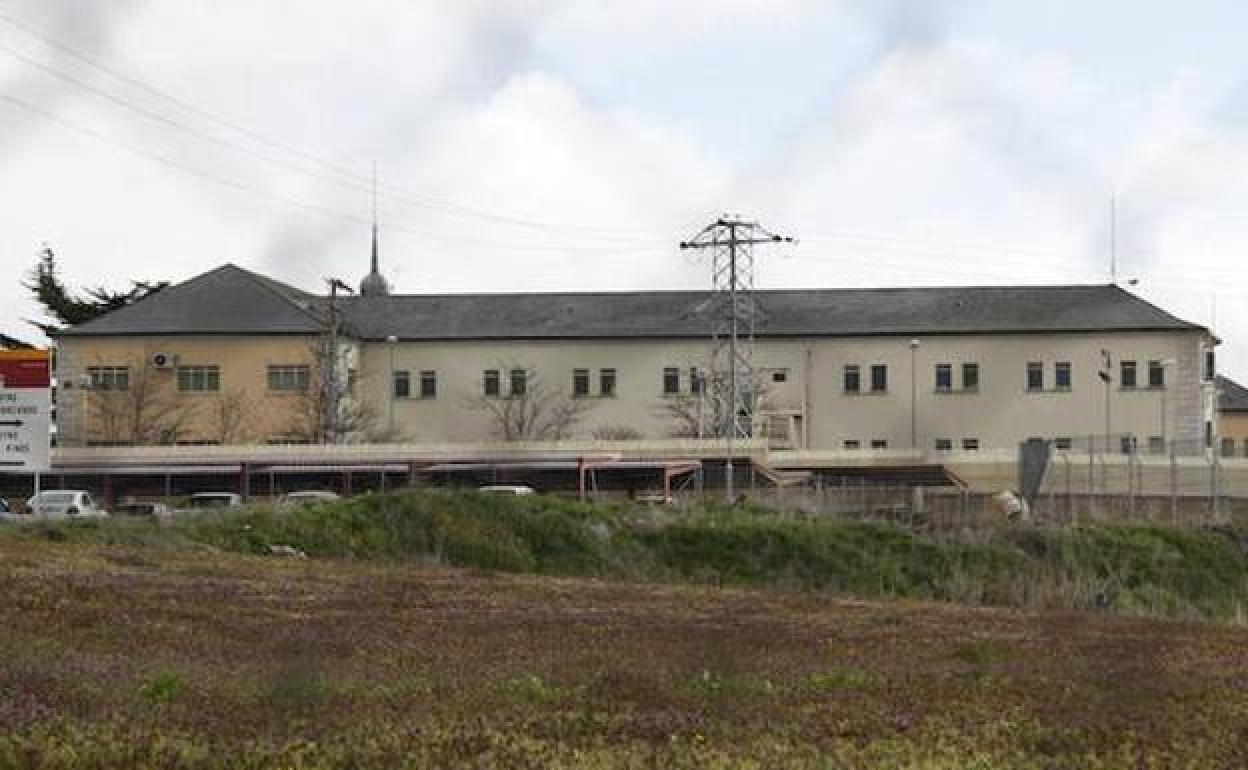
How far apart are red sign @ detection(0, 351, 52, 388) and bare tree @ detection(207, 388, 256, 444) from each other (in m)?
66.3

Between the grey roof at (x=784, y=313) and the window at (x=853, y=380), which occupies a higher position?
the grey roof at (x=784, y=313)

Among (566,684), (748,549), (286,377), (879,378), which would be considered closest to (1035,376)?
(879,378)

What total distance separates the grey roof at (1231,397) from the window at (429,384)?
6497 cm

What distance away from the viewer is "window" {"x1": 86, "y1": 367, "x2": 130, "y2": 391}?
108 metres

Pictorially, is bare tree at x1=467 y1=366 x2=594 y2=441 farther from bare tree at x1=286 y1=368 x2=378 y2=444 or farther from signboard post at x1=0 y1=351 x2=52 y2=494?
signboard post at x1=0 y1=351 x2=52 y2=494

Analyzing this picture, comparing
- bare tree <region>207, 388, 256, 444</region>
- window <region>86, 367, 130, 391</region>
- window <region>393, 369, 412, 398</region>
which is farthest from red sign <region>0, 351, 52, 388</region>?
window <region>393, 369, 412, 398</region>

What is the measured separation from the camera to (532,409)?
371 feet

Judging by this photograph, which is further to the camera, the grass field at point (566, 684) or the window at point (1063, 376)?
the window at point (1063, 376)

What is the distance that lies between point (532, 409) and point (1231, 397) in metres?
64.9

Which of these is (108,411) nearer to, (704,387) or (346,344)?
(346,344)

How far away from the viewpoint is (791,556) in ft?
157

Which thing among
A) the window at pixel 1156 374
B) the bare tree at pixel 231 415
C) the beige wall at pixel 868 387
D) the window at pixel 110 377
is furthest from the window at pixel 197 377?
the window at pixel 1156 374

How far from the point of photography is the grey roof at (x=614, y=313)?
110250 millimetres

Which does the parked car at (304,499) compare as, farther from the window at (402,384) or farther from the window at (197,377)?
the window at (402,384)
